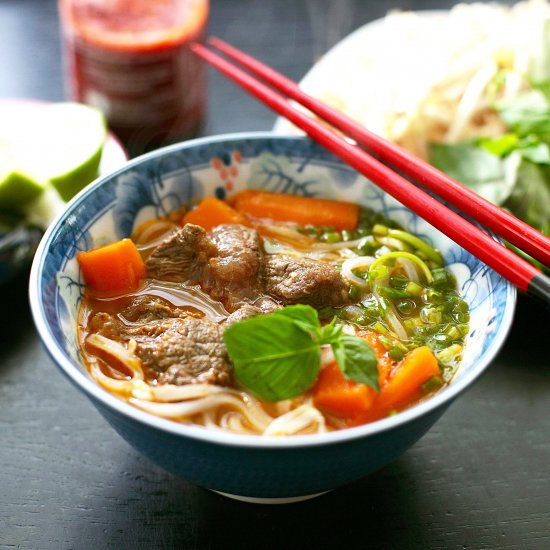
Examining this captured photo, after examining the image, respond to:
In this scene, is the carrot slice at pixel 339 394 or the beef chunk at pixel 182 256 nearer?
the carrot slice at pixel 339 394

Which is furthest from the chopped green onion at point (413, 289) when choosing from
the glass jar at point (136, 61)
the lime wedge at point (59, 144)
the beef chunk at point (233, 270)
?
the glass jar at point (136, 61)

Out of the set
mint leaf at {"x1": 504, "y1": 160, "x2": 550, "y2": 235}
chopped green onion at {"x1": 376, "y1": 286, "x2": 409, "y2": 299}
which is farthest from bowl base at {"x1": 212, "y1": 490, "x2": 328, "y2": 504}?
mint leaf at {"x1": 504, "y1": 160, "x2": 550, "y2": 235}

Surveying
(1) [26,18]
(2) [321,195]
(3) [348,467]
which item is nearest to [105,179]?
(2) [321,195]

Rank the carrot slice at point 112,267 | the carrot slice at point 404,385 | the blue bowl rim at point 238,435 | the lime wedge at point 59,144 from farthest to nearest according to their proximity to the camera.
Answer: the lime wedge at point 59,144, the carrot slice at point 112,267, the carrot slice at point 404,385, the blue bowl rim at point 238,435

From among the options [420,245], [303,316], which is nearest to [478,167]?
[420,245]

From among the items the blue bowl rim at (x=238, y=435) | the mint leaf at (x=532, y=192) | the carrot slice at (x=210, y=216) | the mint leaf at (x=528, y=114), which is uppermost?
the blue bowl rim at (x=238, y=435)

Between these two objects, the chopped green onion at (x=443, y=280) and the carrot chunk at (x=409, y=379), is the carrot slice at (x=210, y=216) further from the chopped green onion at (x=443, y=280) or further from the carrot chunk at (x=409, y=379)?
the carrot chunk at (x=409, y=379)

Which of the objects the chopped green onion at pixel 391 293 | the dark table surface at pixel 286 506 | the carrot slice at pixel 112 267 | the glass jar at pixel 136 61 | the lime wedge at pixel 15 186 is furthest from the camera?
the glass jar at pixel 136 61
